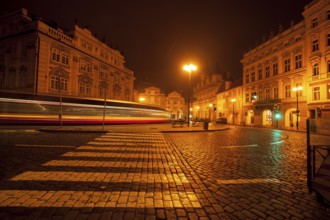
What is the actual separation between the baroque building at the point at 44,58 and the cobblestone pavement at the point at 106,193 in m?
19.0

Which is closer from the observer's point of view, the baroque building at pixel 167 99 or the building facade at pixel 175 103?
the baroque building at pixel 167 99

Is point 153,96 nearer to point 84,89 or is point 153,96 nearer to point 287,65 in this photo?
point 84,89

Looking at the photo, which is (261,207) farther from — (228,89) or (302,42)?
(228,89)

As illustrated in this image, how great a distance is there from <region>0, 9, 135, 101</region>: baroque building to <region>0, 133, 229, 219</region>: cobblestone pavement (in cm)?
1896

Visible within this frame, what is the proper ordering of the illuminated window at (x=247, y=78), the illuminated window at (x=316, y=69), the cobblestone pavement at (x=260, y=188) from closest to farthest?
1. the cobblestone pavement at (x=260, y=188)
2. the illuminated window at (x=316, y=69)
3. the illuminated window at (x=247, y=78)

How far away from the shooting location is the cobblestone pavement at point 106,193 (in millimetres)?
2867

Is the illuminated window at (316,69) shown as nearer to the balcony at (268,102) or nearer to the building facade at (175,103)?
the balcony at (268,102)

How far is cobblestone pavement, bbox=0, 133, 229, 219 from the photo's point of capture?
2867 millimetres

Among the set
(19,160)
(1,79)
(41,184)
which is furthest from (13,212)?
(1,79)

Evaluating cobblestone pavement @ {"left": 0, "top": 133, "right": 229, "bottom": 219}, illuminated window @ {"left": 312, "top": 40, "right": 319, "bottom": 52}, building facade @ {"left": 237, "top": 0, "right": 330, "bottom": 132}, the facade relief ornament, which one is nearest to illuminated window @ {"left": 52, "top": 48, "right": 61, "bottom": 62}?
the facade relief ornament

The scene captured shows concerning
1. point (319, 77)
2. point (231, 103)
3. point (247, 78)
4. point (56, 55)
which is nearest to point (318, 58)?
point (319, 77)

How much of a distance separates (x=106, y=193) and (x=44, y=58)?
27114mm

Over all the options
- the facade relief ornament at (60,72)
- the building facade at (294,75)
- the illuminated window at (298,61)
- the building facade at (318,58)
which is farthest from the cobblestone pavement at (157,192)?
the illuminated window at (298,61)

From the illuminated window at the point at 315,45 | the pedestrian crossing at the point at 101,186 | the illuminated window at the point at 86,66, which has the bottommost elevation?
the pedestrian crossing at the point at 101,186
